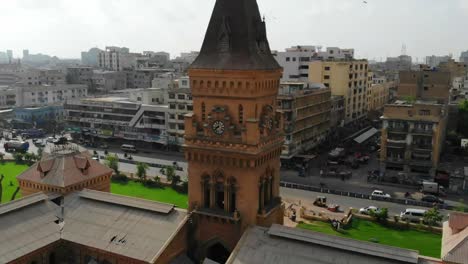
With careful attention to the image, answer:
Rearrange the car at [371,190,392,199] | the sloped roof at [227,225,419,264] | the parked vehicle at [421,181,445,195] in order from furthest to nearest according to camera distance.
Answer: the parked vehicle at [421,181,445,195], the car at [371,190,392,199], the sloped roof at [227,225,419,264]

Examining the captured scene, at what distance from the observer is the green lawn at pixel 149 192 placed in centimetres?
6212

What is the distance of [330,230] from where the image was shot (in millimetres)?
53281

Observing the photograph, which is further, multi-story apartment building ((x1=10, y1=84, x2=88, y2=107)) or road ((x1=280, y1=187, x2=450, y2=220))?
multi-story apartment building ((x1=10, y1=84, x2=88, y2=107))

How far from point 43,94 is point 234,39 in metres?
132

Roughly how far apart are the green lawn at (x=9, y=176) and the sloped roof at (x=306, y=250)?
42.8m

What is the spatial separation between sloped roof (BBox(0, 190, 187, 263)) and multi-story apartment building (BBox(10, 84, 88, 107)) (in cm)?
11703

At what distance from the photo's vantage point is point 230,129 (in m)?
29.3

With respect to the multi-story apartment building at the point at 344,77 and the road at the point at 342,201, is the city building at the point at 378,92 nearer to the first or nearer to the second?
the multi-story apartment building at the point at 344,77

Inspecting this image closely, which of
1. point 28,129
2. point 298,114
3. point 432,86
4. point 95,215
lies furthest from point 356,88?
point 95,215

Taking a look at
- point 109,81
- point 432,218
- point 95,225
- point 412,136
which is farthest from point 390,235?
point 109,81

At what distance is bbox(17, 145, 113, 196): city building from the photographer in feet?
128

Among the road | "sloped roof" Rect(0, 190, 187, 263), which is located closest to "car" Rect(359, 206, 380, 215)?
the road

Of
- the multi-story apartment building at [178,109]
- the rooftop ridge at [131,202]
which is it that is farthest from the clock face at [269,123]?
the multi-story apartment building at [178,109]

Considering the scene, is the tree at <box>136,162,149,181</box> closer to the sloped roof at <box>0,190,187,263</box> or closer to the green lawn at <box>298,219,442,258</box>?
the green lawn at <box>298,219,442,258</box>
